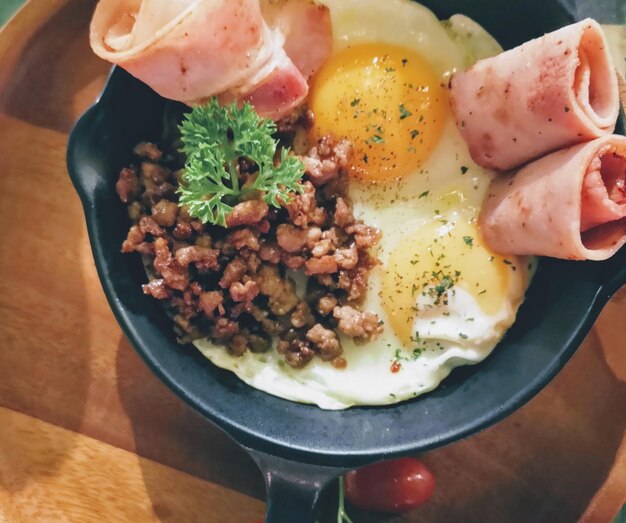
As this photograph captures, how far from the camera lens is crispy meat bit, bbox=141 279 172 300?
2311 millimetres

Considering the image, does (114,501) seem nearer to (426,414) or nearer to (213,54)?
(426,414)

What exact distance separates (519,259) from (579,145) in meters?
0.44

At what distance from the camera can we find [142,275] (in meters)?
2.45

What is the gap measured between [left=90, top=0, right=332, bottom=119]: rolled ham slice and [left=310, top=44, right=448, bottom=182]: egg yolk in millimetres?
113

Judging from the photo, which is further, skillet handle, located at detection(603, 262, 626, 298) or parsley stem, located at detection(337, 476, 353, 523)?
parsley stem, located at detection(337, 476, 353, 523)

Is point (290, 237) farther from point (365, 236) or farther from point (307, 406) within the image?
point (307, 406)

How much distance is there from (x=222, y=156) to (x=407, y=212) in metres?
0.68

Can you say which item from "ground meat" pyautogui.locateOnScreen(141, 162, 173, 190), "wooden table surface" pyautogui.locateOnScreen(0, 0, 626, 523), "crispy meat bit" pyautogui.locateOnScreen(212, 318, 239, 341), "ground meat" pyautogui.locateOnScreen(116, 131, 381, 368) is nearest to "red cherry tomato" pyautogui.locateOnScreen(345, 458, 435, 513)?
"wooden table surface" pyautogui.locateOnScreen(0, 0, 626, 523)

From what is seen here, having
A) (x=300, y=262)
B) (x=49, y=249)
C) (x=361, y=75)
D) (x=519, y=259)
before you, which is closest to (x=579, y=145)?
(x=519, y=259)

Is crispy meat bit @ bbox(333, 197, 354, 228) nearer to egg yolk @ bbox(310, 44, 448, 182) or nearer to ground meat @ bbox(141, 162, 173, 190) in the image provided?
egg yolk @ bbox(310, 44, 448, 182)

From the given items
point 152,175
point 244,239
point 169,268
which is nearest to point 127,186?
point 152,175

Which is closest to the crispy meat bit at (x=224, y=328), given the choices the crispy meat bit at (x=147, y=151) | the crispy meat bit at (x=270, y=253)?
the crispy meat bit at (x=270, y=253)

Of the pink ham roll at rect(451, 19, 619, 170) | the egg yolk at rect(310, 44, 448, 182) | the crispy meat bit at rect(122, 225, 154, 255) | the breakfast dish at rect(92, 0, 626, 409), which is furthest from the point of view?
the egg yolk at rect(310, 44, 448, 182)

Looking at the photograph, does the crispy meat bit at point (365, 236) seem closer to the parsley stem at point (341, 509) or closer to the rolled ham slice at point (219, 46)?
the rolled ham slice at point (219, 46)
